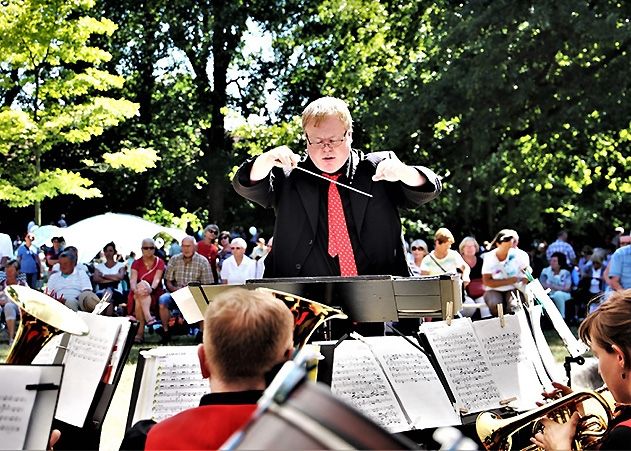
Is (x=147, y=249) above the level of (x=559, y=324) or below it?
below

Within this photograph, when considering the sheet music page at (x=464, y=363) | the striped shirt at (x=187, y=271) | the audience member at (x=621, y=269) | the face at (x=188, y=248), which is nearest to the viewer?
the sheet music page at (x=464, y=363)

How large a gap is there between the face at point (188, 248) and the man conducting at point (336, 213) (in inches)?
384

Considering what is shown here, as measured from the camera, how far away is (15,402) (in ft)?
8.90

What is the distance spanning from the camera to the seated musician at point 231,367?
244cm

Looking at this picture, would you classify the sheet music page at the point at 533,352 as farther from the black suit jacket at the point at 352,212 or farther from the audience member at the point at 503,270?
the audience member at the point at 503,270

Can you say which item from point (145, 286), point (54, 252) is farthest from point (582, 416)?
point (54, 252)

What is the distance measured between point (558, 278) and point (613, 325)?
13.9m

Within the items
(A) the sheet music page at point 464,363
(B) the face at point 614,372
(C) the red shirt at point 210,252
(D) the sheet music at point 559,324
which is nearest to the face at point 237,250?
(C) the red shirt at point 210,252

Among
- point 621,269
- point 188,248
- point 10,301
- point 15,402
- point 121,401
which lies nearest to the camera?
point 15,402

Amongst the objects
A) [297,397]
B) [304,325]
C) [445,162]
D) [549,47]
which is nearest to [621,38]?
[549,47]

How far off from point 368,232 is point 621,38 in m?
15.6

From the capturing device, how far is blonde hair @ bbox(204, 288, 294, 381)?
2.52 metres

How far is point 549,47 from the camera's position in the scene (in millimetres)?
20188

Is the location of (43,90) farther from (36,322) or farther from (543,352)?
(36,322)
